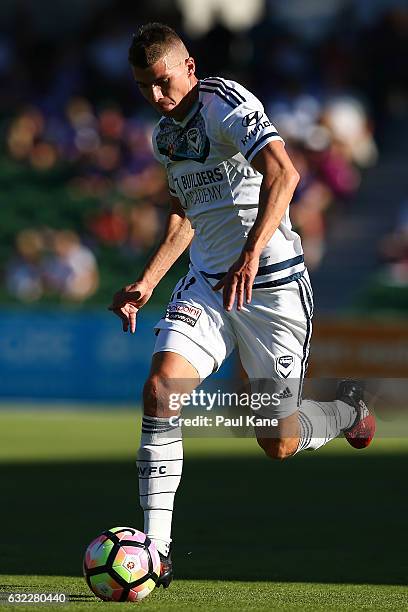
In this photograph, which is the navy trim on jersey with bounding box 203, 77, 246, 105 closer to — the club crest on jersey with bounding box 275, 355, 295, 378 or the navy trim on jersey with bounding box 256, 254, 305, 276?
the navy trim on jersey with bounding box 256, 254, 305, 276

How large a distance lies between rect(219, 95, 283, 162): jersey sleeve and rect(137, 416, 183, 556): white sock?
1.20 metres

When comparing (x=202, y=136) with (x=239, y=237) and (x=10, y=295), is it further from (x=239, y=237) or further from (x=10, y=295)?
(x=10, y=295)

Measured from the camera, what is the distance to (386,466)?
11.8 meters

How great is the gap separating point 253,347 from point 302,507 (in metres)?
2.87

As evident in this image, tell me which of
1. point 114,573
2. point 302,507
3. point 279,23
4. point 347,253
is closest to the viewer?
point 114,573

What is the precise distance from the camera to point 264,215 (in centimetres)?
576

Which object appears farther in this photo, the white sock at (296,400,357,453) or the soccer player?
the white sock at (296,400,357,453)

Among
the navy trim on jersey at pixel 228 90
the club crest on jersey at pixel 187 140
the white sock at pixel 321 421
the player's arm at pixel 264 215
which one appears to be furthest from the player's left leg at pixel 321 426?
the navy trim on jersey at pixel 228 90

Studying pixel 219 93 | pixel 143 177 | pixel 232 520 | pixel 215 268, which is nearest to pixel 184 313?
pixel 215 268

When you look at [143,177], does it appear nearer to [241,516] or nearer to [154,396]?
[241,516]

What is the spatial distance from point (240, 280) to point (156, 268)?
1.03m

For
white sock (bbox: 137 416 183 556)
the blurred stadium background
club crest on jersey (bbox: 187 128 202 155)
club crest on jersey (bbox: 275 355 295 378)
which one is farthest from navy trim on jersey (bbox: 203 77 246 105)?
the blurred stadium background

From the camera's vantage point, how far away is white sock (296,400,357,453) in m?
6.80

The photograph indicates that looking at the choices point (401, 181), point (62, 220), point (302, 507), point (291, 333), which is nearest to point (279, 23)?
point (401, 181)
